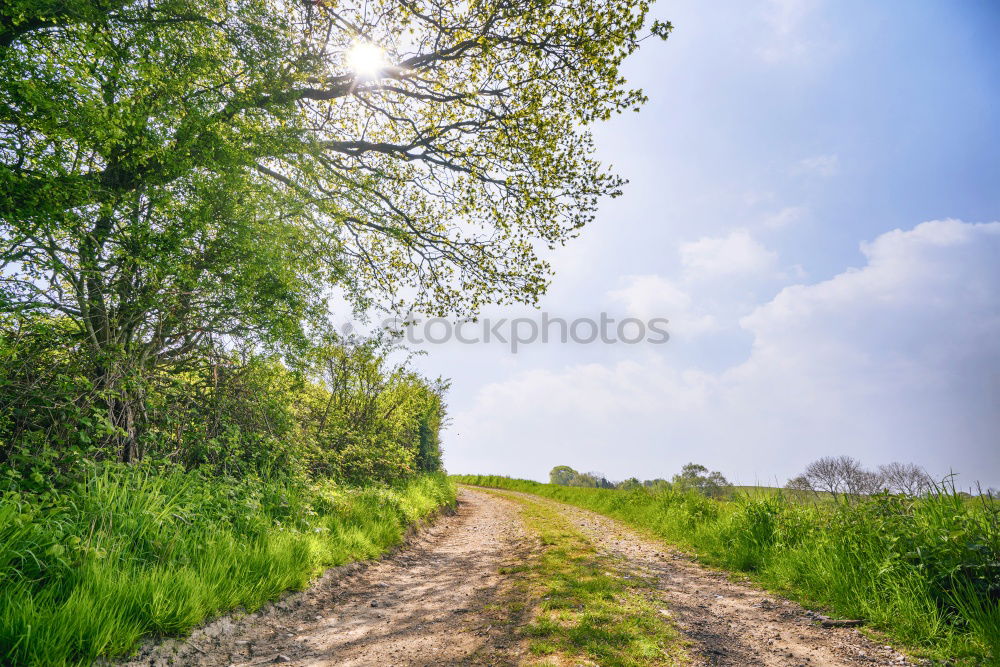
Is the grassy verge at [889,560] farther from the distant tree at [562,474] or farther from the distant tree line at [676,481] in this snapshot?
the distant tree at [562,474]

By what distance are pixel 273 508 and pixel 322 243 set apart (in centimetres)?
572

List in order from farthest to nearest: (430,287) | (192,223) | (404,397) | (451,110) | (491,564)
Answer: (404,397)
(430,287)
(451,110)
(491,564)
(192,223)

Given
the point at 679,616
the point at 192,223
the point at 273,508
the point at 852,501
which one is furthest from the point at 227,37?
the point at 852,501

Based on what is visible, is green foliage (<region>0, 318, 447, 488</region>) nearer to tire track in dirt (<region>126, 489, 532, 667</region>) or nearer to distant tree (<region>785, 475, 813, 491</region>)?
tire track in dirt (<region>126, 489, 532, 667</region>)

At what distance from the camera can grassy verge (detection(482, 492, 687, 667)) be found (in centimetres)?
374

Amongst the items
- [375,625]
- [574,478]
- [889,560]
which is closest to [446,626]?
[375,625]

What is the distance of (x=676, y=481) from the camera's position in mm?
13203

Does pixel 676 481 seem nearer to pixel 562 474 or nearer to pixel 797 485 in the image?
pixel 797 485

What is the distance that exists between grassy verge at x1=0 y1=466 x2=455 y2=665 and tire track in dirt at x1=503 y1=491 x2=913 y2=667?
198 inches

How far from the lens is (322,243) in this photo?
9.55 metres

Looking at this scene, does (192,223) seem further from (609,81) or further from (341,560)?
(609,81)

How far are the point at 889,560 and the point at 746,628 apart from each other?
1895mm

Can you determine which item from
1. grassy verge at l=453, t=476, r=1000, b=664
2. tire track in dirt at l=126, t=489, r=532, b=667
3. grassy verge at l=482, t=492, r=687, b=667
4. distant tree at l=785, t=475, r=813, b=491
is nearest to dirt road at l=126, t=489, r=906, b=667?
tire track in dirt at l=126, t=489, r=532, b=667

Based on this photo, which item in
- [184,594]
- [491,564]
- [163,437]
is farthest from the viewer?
[491,564]
